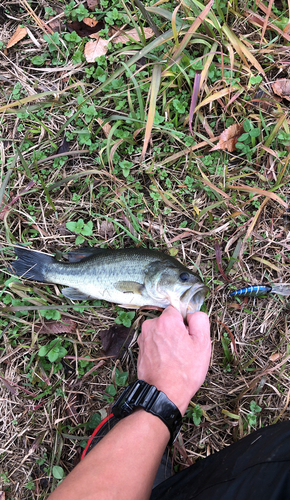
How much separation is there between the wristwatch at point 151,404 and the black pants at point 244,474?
1.37 ft

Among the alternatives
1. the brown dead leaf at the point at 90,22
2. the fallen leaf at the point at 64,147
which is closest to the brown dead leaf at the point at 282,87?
the brown dead leaf at the point at 90,22

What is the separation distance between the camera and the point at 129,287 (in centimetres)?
339

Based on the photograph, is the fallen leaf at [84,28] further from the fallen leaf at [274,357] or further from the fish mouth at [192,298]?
the fallen leaf at [274,357]

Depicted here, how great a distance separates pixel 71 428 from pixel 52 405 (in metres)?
0.32

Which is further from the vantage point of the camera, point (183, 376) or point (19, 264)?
point (19, 264)

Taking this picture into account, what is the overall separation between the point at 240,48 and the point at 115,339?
3534 millimetres

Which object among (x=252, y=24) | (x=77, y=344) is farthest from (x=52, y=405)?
(x=252, y=24)

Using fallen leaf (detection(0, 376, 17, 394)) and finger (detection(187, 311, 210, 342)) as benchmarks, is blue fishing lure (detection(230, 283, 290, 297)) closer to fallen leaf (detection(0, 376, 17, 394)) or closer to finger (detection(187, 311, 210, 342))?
finger (detection(187, 311, 210, 342))

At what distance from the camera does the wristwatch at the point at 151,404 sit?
258cm

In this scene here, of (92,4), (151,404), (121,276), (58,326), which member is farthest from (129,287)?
(92,4)

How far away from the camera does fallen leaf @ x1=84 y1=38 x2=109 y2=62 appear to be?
3818mm

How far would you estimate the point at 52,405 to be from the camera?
3.49 meters

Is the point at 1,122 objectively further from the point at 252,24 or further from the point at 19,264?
the point at 252,24

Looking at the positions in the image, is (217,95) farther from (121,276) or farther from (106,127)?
(121,276)
